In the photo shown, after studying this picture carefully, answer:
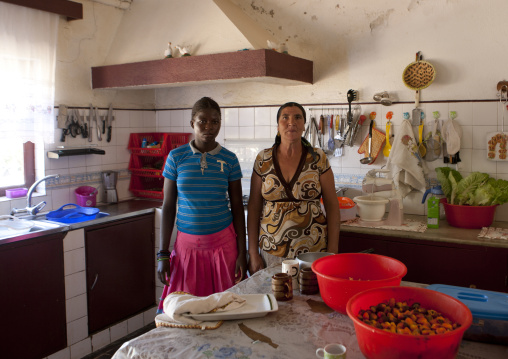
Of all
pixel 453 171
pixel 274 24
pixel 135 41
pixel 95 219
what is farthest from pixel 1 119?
pixel 453 171

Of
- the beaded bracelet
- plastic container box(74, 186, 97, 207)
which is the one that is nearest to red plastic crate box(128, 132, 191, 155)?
plastic container box(74, 186, 97, 207)

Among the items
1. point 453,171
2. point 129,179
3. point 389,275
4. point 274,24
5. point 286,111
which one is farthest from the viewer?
point 129,179

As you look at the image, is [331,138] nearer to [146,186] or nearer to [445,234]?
[445,234]

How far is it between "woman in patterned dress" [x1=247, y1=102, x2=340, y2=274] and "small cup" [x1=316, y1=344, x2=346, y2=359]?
3.16 ft

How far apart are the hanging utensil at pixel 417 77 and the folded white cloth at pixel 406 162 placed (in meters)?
0.10

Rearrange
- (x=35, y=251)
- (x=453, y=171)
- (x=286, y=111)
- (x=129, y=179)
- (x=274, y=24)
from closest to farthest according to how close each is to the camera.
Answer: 1. (x=286, y=111)
2. (x=35, y=251)
3. (x=453, y=171)
4. (x=274, y=24)
5. (x=129, y=179)

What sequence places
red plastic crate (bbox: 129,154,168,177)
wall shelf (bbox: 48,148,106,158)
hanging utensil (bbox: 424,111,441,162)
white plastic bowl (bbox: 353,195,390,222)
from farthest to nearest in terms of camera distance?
red plastic crate (bbox: 129,154,168,177), wall shelf (bbox: 48,148,106,158), hanging utensil (bbox: 424,111,441,162), white plastic bowl (bbox: 353,195,390,222)

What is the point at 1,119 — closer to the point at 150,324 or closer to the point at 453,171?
the point at 150,324

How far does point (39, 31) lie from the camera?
3158 millimetres

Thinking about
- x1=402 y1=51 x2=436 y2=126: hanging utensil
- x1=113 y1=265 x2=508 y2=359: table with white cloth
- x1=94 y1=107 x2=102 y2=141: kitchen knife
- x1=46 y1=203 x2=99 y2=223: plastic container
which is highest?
x1=402 y1=51 x2=436 y2=126: hanging utensil

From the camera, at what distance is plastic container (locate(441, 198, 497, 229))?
276cm

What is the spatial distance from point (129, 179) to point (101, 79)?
89 centimetres

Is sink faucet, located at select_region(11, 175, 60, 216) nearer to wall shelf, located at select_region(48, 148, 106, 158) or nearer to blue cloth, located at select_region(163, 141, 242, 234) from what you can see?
wall shelf, located at select_region(48, 148, 106, 158)

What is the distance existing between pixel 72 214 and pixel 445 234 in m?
2.41
